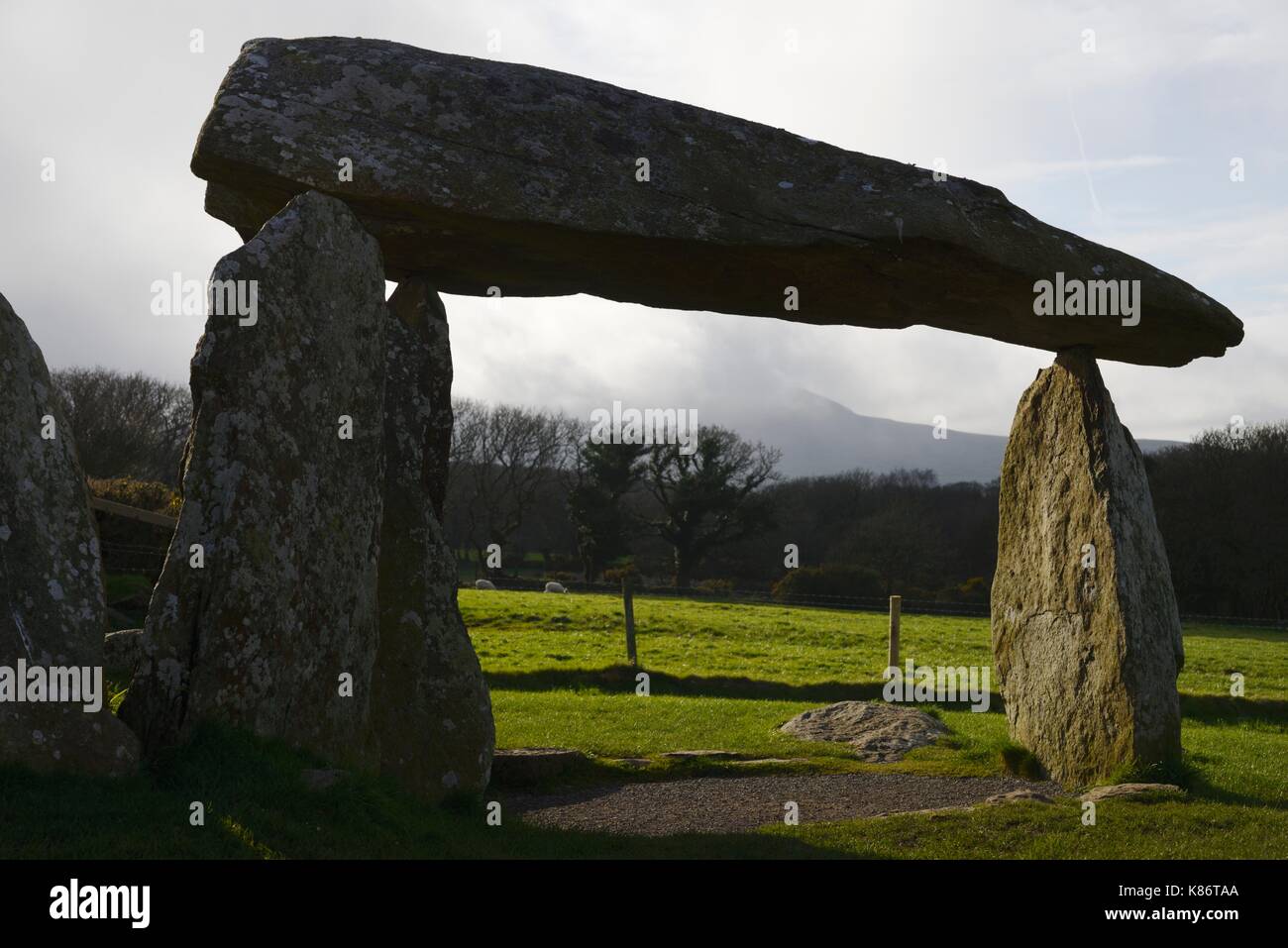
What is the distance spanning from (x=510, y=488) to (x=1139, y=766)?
54481 millimetres

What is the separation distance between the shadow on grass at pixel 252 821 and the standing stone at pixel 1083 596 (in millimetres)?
4274

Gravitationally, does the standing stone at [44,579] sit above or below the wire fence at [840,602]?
above

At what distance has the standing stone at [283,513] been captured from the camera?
7.61 meters

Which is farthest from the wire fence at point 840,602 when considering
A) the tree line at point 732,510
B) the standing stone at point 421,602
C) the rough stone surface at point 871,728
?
the standing stone at point 421,602

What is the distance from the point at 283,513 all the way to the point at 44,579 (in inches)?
62.3

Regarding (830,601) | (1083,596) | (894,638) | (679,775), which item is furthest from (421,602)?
(830,601)

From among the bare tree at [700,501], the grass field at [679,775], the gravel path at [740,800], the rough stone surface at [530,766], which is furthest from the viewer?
the bare tree at [700,501]

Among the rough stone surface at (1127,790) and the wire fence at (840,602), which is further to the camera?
the wire fence at (840,602)

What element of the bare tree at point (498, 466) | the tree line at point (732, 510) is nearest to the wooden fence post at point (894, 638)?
the tree line at point (732, 510)

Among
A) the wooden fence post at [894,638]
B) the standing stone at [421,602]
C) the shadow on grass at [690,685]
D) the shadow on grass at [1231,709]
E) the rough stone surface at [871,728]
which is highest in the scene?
the standing stone at [421,602]

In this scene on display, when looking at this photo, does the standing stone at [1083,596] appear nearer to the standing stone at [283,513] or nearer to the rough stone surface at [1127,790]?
the rough stone surface at [1127,790]

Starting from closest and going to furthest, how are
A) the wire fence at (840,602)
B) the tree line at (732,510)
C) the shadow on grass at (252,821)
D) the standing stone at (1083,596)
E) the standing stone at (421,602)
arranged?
the shadow on grass at (252,821), the standing stone at (421,602), the standing stone at (1083,596), the wire fence at (840,602), the tree line at (732,510)

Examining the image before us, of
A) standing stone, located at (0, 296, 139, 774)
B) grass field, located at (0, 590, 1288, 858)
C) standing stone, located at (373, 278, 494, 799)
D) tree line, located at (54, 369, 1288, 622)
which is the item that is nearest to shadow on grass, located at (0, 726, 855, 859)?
grass field, located at (0, 590, 1288, 858)
